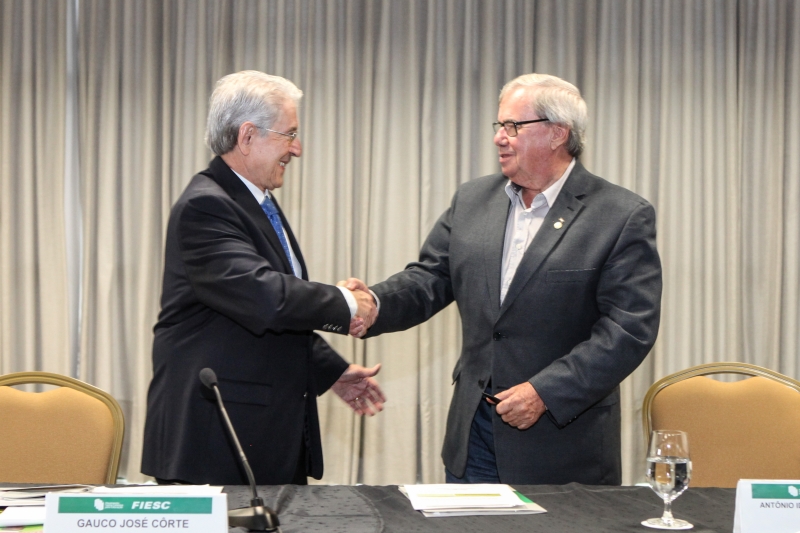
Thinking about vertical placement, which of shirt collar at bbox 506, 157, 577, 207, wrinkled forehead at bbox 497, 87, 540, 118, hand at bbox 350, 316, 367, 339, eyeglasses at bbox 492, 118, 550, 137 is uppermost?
wrinkled forehead at bbox 497, 87, 540, 118

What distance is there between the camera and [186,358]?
231 cm

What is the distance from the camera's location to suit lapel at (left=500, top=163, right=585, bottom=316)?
259 centimetres

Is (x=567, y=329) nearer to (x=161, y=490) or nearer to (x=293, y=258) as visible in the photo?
(x=293, y=258)

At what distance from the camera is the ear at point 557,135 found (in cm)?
274

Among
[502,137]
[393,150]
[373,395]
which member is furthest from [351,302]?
[393,150]

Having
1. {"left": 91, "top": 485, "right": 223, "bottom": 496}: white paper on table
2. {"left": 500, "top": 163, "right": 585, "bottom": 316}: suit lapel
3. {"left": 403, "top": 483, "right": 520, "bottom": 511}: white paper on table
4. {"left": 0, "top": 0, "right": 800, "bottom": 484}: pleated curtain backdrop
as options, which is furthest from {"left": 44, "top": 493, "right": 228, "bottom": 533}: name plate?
{"left": 0, "top": 0, "right": 800, "bottom": 484}: pleated curtain backdrop

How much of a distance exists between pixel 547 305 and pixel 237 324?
0.97 m

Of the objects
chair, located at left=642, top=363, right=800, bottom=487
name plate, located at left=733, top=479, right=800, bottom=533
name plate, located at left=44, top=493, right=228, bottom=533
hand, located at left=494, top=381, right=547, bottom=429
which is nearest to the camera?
name plate, located at left=44, top=493, right=228, bottom=533

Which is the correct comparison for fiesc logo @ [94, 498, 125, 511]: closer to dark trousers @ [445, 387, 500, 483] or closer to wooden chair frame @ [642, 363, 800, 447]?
dark trousers @ [445, 387, 500, 483]

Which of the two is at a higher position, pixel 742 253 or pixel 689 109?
pixel 689 109

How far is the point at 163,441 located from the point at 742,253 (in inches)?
144

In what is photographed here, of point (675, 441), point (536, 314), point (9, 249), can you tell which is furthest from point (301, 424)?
point (9, 249)

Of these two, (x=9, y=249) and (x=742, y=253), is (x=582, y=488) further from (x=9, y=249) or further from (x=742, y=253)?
(x=9, y=249)

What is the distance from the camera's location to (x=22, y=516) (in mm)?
1585
